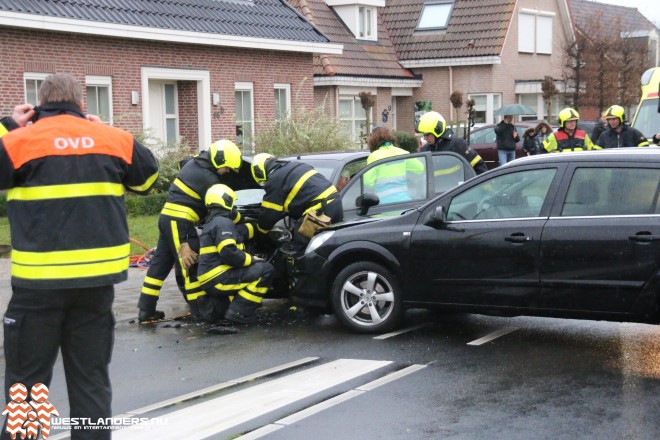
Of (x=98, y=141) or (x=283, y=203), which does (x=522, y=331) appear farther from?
(x=98, y=141)

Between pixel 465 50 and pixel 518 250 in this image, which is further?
pixel 465 50

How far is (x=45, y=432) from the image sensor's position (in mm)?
5285

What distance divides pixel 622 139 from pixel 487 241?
6.30 metres

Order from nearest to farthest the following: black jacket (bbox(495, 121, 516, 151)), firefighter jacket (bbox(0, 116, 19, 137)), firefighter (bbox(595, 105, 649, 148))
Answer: firefighter jacket (bbox(0, 116, 19, 137)), firefighter (bbox(595, 105, 649, 148)), black jacket (bbox(495, 121, 516, 151))

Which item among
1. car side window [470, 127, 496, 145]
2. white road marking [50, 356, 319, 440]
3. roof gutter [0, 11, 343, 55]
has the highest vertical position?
roof gutter [0, 11, 343, 55]

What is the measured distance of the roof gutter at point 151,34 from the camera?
707 inches

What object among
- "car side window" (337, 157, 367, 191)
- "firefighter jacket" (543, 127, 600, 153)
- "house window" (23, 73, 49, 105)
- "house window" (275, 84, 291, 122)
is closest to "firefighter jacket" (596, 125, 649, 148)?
"firefighter jacket" (543, 127, 600, 153)

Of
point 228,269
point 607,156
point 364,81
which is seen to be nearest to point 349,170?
point 228,269

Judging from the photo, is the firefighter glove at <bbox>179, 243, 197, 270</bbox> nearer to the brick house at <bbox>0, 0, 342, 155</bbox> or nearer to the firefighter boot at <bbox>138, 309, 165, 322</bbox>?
the firefighter boot at <bbox>138, 309, 165, 322</bbox>

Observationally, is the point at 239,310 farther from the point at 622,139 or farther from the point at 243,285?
the point at 622,139

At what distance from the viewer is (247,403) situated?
21.5 feet

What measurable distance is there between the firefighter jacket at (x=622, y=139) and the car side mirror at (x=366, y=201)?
4.90 meters

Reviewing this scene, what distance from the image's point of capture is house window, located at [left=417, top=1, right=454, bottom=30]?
3816 cm

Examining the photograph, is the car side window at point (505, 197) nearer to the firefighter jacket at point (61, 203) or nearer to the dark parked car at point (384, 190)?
the dark parked car at point (384, 190)
